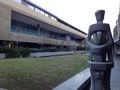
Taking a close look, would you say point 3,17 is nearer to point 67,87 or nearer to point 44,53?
point 44,53

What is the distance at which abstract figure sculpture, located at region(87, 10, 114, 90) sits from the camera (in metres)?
6.09

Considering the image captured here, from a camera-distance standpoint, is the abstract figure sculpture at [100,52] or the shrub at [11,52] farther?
the shrub at [11,52]

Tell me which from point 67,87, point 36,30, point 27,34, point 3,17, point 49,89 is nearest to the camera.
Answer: point 67,87

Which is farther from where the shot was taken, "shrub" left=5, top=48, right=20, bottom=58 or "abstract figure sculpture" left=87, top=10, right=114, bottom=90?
"shrub" left=5, top=48, right=20, bottom=58

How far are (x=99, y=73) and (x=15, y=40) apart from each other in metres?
38.4

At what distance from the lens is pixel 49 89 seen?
349 inches

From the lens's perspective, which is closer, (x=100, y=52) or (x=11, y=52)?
(x=100, y=52)

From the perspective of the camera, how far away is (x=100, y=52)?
20.0 ft

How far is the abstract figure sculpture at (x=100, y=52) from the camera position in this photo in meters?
6.09

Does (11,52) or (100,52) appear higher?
(11,52)

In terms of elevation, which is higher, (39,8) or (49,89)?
(39,8)

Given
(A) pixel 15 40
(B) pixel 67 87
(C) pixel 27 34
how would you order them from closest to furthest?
(B) pixel 67 87 → (A) pixel 15 40 → (C) pixel 27 34

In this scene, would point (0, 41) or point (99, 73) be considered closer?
point (99, 73)

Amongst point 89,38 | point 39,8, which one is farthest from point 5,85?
point 39,8
